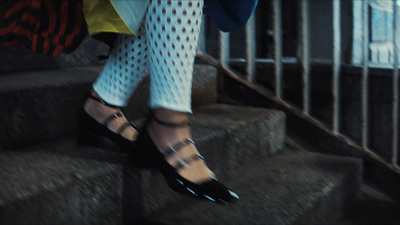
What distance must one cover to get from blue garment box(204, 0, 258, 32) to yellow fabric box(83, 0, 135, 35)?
0.96 feet

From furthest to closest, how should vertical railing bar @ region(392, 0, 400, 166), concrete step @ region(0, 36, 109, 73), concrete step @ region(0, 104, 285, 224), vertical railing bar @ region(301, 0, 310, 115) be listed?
vertical railing bar @ region(301, 0, 310, 115)
vertical railing bar @ region(392, 0, 400, 166)
concrete step @ region(0, 36, 109, 73)
concrete step @ region(0, 104, 285, 224)

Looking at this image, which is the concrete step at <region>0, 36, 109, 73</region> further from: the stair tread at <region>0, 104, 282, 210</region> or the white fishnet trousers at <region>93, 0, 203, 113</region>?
the white fishnet trousers at <region>93, 0, 203, 113</region>

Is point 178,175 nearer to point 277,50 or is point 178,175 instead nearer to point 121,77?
point 121,77

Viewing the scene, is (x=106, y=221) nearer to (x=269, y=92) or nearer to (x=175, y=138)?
(x=175, y=138)

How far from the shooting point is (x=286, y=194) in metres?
1.18

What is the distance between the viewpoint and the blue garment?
1099mm

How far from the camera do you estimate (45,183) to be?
2.67 feet

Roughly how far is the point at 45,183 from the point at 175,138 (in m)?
0.29

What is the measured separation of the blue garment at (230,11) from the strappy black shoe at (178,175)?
0.35 metres

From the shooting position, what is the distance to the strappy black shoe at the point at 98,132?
1.04 metres

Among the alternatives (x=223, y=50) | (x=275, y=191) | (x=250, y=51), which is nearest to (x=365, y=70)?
(x=250, y=51)

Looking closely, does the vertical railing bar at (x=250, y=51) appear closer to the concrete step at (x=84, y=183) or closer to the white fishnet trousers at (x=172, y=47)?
the concrete step at (x=84, y=183)

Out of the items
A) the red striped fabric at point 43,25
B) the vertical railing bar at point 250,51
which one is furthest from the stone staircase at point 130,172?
the vertical railing bar at point 250,51

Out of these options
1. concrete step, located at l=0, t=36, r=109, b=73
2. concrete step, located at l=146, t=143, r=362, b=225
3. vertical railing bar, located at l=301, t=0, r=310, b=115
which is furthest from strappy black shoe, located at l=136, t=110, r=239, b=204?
vertical railing bar, located at l=301, t=0, r=310, b=115
